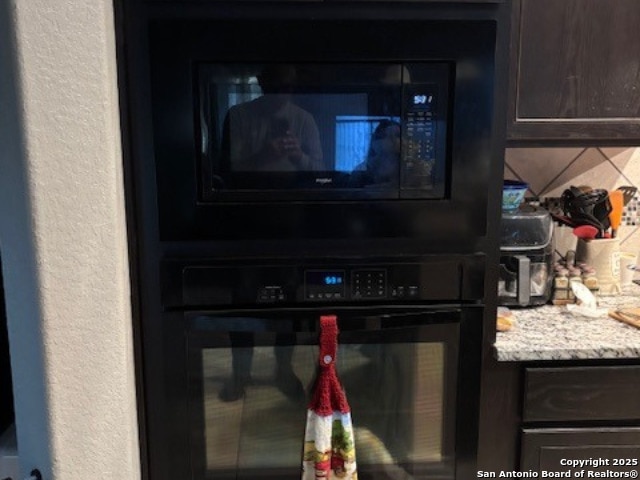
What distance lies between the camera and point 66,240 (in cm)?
109

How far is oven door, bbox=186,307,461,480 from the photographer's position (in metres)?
1.23

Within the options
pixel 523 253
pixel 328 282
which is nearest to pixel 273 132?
pixel 328 282

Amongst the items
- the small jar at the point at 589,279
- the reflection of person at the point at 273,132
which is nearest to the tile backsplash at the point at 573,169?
the small jar at the point at 589,279

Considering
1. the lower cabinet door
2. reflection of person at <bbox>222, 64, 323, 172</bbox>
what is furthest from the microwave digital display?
the lower cabinet door

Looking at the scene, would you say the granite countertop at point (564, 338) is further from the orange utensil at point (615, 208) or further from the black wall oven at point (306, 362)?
the orange utensil at point (615, 208)

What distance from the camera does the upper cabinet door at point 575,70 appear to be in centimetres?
139

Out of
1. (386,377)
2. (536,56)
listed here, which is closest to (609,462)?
(386,377)

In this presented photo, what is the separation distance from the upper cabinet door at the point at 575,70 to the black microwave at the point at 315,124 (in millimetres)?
277

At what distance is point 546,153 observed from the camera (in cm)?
182

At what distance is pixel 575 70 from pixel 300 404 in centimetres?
102

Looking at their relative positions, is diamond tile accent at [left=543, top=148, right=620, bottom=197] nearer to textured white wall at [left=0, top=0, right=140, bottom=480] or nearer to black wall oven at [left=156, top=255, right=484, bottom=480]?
black wall oven at [left=156, top=255, right=484, bottom=480]

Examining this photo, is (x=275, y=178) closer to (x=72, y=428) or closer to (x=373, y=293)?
(x=373, y=293)

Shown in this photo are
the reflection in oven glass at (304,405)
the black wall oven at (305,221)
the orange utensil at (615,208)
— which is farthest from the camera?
the orange utensil at (615,208)

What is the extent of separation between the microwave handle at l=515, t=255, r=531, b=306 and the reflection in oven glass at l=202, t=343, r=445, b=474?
0.39 meters
